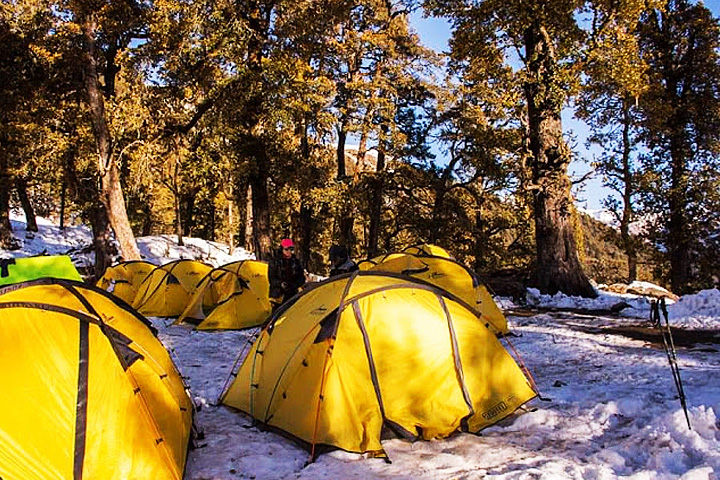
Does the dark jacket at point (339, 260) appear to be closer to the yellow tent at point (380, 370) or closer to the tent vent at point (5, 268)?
the yellow tent at point (380, 370)

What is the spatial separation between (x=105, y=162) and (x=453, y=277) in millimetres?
12287

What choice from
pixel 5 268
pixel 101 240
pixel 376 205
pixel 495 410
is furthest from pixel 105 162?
pixel 495 410

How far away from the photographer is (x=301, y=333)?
5785 millimetres

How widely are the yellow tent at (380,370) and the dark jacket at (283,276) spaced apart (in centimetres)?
449

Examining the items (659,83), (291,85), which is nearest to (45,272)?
(291,85)

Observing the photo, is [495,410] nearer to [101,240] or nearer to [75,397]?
[75,397]

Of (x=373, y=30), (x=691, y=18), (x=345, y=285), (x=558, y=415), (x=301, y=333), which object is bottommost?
(x=558, y=415)

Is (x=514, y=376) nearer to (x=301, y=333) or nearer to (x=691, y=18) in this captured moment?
(x=301, y=333)

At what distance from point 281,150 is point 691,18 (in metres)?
16.6

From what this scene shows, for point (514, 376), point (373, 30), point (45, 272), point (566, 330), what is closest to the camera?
point (514, 376)

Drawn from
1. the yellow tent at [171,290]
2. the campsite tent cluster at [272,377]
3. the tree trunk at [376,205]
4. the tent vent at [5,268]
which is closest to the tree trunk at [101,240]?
the yellow tent at [171,290]

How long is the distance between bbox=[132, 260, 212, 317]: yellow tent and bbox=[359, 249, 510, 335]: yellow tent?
5676 mm

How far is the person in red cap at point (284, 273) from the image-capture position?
34.9ft

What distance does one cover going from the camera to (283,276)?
10789mm
